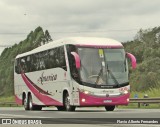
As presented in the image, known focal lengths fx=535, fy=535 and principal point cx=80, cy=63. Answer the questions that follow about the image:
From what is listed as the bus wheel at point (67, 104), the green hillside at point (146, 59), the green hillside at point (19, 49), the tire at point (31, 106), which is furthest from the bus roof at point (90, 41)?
the green hillside at point (19, 49)

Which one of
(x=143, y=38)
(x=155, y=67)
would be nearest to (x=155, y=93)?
(x=155, y=67)

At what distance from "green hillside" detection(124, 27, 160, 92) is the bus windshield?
79.7 feet

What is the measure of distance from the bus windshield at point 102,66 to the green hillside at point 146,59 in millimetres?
24286

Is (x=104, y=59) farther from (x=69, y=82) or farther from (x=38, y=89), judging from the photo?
(x=38, y=89)

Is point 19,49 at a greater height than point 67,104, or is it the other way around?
point 19,49

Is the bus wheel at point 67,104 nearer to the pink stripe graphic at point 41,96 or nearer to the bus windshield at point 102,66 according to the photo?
the pink stripe graphic at point 41,96

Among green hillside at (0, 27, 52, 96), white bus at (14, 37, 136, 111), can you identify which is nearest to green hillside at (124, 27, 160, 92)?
green hillside at (0, 27, 52, 96)

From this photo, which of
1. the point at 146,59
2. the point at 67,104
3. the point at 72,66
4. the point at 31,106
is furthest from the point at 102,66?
the point at 146,59

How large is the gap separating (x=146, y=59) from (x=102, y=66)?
47640mm

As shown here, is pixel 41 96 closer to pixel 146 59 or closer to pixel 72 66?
pixel 72 66

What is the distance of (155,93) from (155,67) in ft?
103

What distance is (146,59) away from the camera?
2852 inches

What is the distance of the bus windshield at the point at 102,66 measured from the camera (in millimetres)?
25219

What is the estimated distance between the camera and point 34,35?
10694 centimetres
